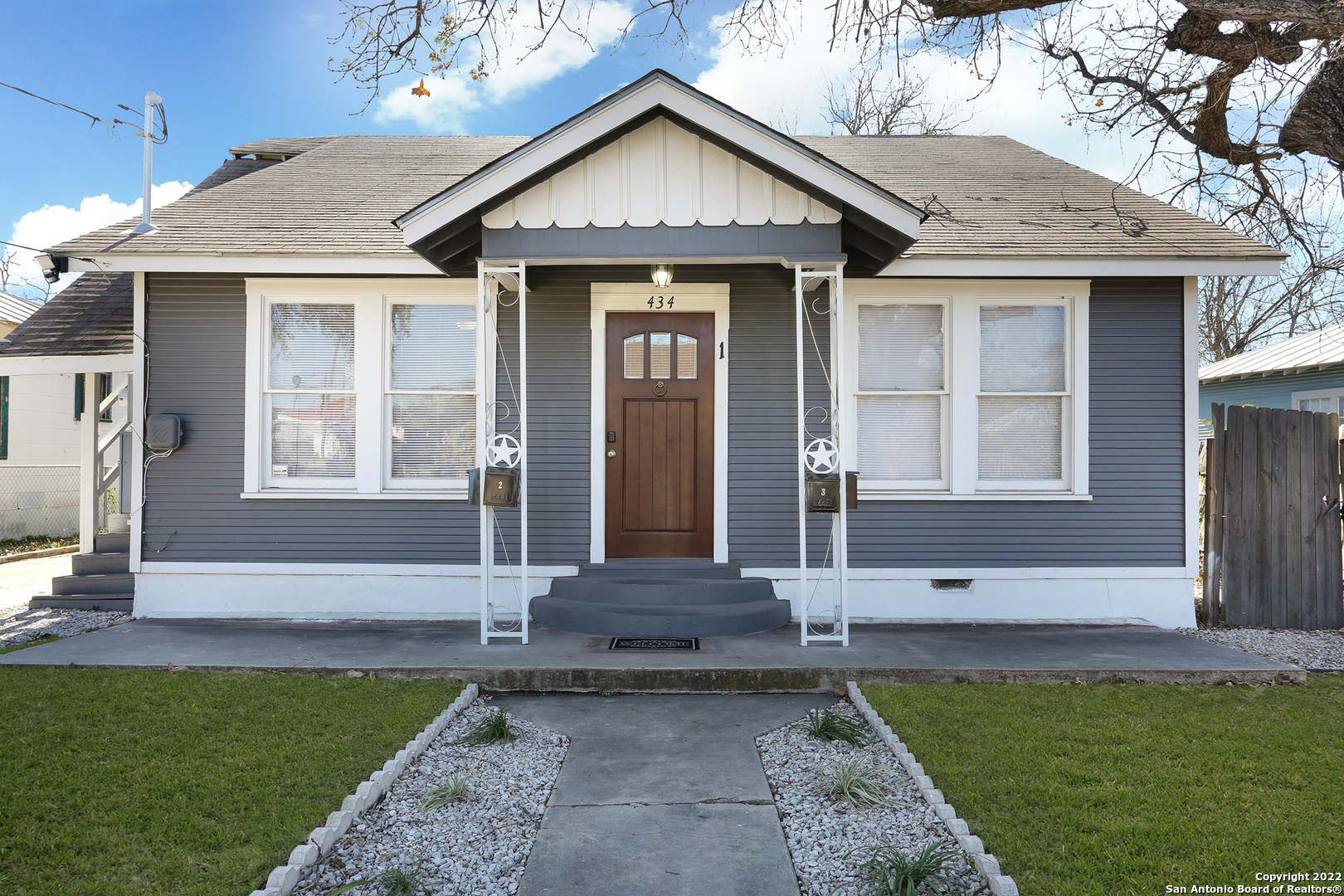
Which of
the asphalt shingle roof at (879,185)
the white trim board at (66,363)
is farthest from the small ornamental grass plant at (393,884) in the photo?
the white trim board at (66,363)

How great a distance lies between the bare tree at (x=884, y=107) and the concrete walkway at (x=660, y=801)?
17.0 meters

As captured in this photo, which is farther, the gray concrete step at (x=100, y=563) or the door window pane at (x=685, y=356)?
the gray concrete step at (x=100, y=563)

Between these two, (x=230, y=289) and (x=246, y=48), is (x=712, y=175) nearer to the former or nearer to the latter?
(x=230, y=289)

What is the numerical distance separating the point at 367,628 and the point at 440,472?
1371 mm

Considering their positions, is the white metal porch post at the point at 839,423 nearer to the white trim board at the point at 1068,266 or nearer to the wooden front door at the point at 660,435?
the white trim board at the point at 1068,266

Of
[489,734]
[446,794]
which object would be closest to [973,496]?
[489,734]

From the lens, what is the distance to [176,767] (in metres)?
3.64

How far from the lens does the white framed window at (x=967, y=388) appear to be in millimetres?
6812

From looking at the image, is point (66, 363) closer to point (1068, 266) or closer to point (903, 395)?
point (903, 395)

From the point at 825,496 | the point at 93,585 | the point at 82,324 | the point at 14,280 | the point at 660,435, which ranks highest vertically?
the point at 14,280

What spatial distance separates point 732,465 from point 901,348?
1.73 m

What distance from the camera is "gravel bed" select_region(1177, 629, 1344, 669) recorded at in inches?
230

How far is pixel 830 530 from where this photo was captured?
675cm

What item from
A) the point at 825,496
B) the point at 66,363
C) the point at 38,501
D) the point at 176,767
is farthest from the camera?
the point at 38,501
